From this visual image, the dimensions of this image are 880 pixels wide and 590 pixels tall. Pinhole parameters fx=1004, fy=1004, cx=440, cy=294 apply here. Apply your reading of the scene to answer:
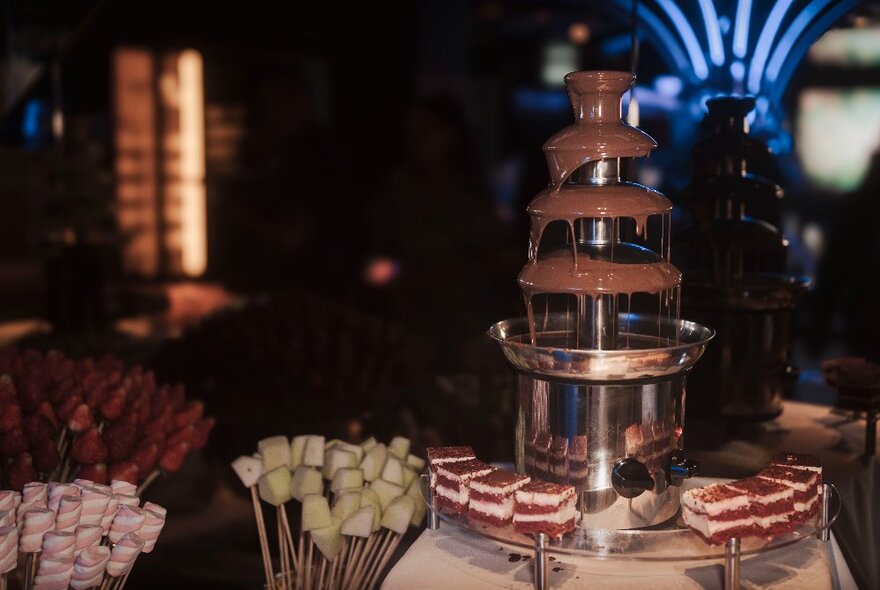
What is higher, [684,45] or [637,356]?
[684,45]

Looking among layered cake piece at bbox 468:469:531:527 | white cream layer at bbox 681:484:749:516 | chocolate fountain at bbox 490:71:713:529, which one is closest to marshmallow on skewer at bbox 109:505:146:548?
layered cake piece at bbox 468:469:531:527

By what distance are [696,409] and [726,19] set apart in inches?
33.5

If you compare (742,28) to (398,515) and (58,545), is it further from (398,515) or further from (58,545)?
(58,545)

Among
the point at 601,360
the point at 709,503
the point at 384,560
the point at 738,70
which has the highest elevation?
the point at 738,70

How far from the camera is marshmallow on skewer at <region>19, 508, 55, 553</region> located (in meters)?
1.38

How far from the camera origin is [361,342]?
300cm

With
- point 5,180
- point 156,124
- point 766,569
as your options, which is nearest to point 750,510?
point 766,569

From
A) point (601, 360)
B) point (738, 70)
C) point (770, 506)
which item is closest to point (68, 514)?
point (601, 360)

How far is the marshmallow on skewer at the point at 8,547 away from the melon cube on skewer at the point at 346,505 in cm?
52

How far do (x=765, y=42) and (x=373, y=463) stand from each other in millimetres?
1236

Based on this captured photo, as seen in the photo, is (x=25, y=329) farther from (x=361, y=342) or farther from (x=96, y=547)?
(x=96, y=547)

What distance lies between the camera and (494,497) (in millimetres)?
1481

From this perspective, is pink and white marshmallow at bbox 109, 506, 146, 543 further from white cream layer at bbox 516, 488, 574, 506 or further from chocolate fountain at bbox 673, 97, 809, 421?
chocolate fountain at bbox 673, 97, 809, 421

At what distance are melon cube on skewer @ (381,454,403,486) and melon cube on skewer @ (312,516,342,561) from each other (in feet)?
0.44
